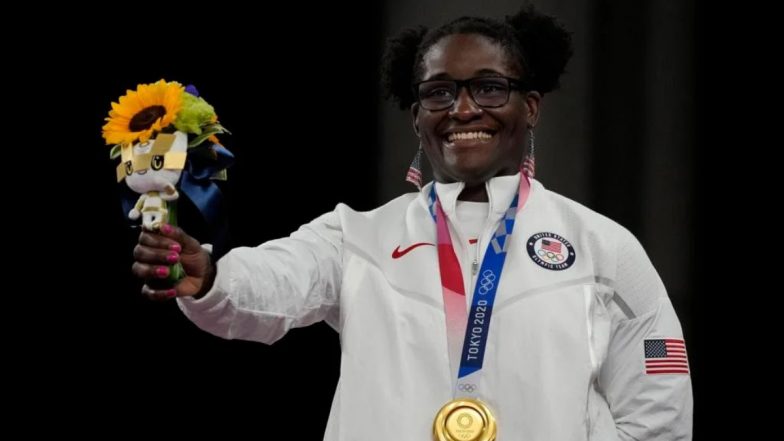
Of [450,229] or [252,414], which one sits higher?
[450,229]

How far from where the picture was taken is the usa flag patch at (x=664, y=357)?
94.2 inches

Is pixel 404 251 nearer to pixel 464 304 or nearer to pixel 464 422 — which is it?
pixel 464 304

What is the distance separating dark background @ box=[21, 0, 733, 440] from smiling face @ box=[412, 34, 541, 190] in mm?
817

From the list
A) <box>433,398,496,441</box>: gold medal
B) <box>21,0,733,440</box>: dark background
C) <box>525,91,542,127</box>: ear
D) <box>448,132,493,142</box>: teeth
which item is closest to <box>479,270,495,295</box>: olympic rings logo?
<box>433,398,496,441</box>: gold medal

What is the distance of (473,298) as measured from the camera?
234cm

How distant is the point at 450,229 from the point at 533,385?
37 centimetres

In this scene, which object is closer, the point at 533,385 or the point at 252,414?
the point at 533,385

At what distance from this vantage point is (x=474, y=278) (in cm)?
238

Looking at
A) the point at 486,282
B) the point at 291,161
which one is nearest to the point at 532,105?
the point at 486,282

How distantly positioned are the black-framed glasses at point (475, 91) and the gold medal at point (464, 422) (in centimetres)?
65

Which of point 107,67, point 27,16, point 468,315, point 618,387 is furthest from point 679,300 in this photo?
point 27,16

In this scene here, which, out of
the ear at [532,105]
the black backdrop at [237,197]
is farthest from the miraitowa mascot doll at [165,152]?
the black backdrop at [237,197]

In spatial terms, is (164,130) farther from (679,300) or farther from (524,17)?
(679,300)

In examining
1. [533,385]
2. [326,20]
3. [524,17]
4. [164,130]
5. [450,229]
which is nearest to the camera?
[164,130]
